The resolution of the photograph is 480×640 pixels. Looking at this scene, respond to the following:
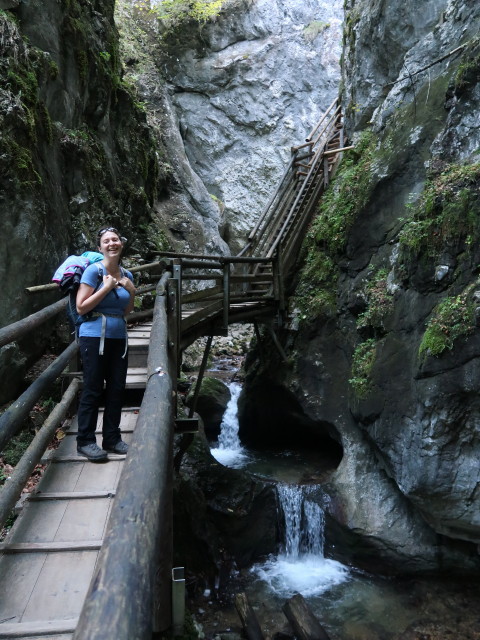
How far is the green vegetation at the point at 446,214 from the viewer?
19.4 feet

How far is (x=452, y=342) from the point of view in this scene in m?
5.69

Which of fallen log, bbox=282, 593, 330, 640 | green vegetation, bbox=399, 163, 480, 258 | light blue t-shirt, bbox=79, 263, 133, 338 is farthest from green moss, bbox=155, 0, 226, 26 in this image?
fallen log, bbox=282, 593, 330, 640

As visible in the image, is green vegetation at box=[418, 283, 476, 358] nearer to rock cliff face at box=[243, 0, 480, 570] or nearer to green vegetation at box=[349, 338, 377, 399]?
rock cliff face at box=[243, 0, 480, 570]

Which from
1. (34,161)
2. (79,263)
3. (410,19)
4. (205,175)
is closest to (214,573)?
(79,263)

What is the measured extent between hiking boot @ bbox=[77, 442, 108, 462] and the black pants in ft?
0.12

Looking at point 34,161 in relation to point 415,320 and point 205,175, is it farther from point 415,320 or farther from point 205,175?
point 205,175

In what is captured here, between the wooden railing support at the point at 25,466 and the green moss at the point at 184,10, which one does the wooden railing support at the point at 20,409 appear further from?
the green moss at the point at 184,10

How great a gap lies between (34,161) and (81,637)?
20.4ft

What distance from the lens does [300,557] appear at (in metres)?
7.64

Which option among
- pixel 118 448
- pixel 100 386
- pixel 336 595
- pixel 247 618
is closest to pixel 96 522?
pixel 118 448

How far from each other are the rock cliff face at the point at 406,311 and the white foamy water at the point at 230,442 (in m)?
1.82

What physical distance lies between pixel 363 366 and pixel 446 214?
2.64 metres

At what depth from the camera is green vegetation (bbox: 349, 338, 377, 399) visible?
710 cm

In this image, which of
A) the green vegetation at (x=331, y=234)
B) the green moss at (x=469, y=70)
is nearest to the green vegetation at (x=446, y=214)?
the green moss at (x=469, y=70)
